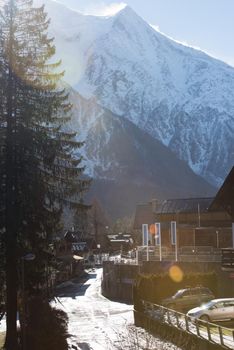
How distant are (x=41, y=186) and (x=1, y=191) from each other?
2187 millimetres

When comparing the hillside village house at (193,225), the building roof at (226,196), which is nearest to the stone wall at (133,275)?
the hillside village house at (193,225)

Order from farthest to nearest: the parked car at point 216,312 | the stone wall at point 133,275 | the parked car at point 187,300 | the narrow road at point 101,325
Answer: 1. the stone wall at point 133,275
2. the parked car at point 187,300
3. the parked car at point 216,312
4. the narrow road at point 101,325

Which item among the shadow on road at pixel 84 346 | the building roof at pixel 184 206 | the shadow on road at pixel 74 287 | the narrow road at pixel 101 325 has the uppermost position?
the building roof at pixel 184 206

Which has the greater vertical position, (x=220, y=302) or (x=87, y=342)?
(x=220, y=302)

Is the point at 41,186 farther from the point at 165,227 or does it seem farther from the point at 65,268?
the point at 65,268

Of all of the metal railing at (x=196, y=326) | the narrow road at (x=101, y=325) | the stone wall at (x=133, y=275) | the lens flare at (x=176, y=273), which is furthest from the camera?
the lens flare at (x=176, y=273)

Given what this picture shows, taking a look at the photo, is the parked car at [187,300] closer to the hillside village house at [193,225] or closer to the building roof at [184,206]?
the hillside village house at [193,225]

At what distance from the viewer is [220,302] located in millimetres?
37844

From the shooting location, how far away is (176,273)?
57094mm

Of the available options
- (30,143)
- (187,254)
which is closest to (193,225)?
(187,254)

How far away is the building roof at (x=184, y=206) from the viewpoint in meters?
83.7

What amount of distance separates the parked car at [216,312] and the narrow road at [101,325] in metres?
3.15

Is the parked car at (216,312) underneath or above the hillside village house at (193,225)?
underneath

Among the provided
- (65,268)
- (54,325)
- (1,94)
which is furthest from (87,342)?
(65,268)
